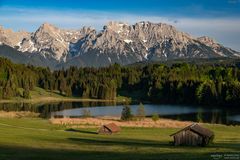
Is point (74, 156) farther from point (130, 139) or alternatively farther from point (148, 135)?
point (148, 135)

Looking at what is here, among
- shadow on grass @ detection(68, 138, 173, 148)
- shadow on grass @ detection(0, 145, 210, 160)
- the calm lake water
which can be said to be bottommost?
the calm lake water

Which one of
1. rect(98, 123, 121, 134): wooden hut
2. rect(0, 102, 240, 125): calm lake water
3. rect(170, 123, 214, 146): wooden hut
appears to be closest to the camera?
rect(170, 123, 214, 146): wooden hut

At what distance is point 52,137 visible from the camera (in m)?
71.8

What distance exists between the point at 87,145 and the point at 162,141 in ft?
45.1

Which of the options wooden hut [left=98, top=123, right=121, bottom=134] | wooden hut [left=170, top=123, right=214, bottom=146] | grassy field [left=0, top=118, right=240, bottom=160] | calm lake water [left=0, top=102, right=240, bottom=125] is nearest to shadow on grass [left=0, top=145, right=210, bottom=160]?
grassy field [left=0, top=118, right=240, bottom=160]

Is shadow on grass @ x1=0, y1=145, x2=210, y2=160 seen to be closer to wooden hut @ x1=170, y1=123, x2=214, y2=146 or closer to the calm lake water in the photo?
wooden hut @ x1=170, y1=123, x2=214, y2=146

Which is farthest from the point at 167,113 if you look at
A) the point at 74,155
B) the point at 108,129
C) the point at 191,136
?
the point at 74,155

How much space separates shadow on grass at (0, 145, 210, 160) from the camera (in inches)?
1834

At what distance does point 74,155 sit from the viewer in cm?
5062

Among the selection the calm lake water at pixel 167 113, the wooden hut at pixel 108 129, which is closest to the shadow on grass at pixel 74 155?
the wooden hut at pixel 108 129

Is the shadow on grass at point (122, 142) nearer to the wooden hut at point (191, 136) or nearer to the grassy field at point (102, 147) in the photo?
the grassy field at point (102, 147)

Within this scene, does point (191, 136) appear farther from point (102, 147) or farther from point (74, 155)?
point (74, 155)

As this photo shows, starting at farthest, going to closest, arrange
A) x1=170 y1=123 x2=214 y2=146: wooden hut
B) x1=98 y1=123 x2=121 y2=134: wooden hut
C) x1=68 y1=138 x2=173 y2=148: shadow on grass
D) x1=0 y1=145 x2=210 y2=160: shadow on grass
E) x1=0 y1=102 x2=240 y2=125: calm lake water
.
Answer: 1. x1=0 y1=102 x2=240 y2=125: calm lake water
2. x1=98 y1=123 x2=121 y2=134: wooden hut
3. x1=170 y1=123 x2=214 y2=146: wooden hut
4. x1=68 y1=138 x2=173 y2=148: shadow on grass
5. x1=0 y1=145 x2=210 y2=160: shadow on grass

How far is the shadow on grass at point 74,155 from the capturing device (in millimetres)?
46594
